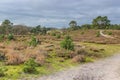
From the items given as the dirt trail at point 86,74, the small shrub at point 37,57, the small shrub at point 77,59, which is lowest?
the dirt trail at point 86,74

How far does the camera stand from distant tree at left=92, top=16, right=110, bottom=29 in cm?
12245

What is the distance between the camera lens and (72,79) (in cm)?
1862

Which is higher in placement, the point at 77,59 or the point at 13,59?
the point at 13,59

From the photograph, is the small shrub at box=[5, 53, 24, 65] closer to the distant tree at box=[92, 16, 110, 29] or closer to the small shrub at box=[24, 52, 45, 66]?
the small shrub at box=[24, 52, 45, 66]

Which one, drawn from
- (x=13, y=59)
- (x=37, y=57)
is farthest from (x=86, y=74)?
(x=13, y=59)

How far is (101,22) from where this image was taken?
409 feet

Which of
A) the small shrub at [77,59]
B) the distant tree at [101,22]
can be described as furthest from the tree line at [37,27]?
the small shrub at [77,59]

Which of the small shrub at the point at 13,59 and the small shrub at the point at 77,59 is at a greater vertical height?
the small shrub at the point at 13,59

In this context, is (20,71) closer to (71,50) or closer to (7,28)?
(71,50)

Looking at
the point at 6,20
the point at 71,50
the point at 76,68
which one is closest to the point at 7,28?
the point at 6,20

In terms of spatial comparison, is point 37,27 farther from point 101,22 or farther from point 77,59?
point 77,59

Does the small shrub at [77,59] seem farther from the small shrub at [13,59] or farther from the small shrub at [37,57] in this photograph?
the small shrub at [13,59]

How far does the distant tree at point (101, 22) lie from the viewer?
12245 cm

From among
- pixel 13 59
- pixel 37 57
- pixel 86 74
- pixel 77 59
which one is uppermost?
pixel 13 59
